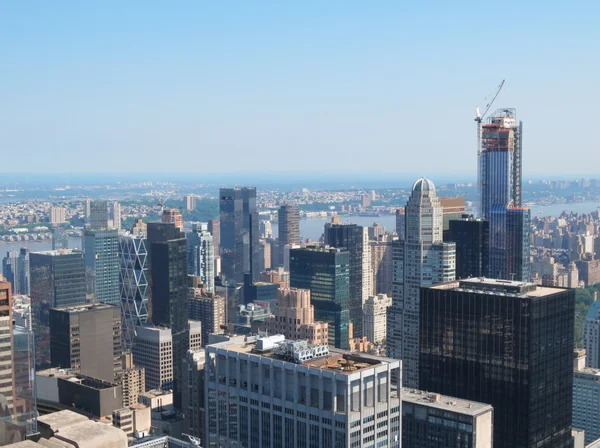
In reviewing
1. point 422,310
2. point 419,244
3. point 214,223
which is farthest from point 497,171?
point 214,223

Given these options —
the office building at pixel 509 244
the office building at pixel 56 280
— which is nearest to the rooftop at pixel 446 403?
the office building at pixel 509 244

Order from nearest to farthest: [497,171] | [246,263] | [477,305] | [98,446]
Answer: [98,446], [477,305], [497,171], [246,263]

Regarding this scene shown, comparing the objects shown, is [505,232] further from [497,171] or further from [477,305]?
[477,305]

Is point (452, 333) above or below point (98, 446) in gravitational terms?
below

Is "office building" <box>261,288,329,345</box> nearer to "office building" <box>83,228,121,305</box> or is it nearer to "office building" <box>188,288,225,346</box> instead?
"office building" <box>188,288,225,346</box>

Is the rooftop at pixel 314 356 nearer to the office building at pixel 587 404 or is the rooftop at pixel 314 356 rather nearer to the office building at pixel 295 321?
the office building at pixel 295 321

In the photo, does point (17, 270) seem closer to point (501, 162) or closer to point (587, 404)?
point (501, 162)
